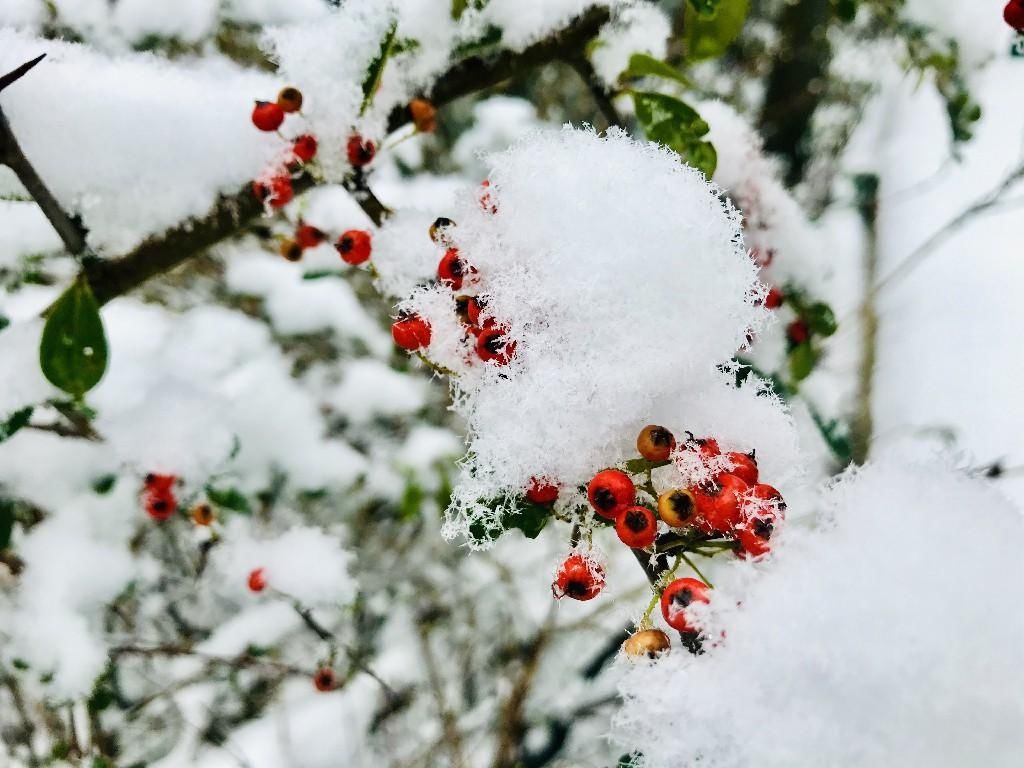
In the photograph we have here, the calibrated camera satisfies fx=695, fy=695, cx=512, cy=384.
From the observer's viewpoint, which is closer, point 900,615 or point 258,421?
point 900,615

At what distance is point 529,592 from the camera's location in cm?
385

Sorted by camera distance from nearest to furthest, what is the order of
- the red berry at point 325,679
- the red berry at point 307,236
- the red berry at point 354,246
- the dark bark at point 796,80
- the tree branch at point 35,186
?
1. the tree branch at point 35,186
2. the red berry at point 354,246
3. the red berry at point 307,236
4. the red berry at point 325,679
5. the dark bark at point 796,80

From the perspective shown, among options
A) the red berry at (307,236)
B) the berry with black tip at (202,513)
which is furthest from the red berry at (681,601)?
the berry with black tip at (202,513)

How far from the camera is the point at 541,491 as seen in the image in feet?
2.34

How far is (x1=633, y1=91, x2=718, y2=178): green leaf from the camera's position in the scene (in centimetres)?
116

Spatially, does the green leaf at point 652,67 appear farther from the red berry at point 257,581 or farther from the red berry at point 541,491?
the red berry at point 257,581

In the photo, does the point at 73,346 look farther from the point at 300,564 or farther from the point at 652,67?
the point at 652,67

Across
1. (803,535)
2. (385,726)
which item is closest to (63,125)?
(803,535)

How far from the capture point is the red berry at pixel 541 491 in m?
0.70

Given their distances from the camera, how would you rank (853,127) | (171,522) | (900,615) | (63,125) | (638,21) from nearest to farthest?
(900,615) → (63,125) → (638,21) → (171,522) → (853,127)

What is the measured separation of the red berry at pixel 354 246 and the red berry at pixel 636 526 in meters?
0.74

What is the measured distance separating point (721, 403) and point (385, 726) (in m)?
3.20

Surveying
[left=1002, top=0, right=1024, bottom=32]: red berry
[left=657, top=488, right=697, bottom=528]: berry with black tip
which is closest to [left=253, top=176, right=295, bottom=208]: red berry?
[left=657, top=488, right=697, bottom=528]: berry with black tip

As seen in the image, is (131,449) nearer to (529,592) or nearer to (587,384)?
(587,384)
